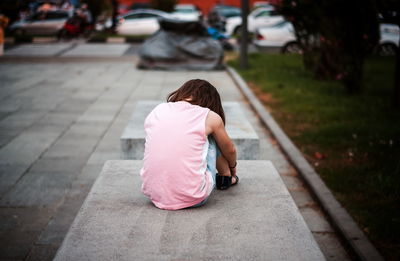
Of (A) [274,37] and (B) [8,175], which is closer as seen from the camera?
(B) [8,175]

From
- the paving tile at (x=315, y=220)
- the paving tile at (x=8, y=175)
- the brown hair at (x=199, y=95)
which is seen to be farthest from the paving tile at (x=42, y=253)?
the paving tile at (x=315, y=220)

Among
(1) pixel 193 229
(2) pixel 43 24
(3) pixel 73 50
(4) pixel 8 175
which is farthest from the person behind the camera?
(2) pixel 43 24

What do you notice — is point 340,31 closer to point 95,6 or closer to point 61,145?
point 61,145

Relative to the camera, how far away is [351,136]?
7.12m

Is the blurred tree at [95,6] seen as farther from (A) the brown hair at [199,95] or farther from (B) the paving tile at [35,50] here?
(A) the brown hair at [199,95]

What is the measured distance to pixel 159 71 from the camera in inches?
552

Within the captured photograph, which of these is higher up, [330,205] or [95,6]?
[330,205]

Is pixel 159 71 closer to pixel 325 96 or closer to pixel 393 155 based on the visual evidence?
pixel 325 96

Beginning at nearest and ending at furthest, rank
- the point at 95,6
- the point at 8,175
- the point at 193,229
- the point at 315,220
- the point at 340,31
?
the point at 193,229, the point at 315,220, the point at 8,175, the point at 340,31, the point at 95,6

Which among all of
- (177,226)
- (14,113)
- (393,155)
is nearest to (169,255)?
(177,226)

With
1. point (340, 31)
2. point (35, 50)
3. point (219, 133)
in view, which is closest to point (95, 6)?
point (35, 50)

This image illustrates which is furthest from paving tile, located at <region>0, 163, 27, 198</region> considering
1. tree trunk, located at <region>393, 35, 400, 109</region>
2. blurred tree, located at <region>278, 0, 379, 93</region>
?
blurred tree, located at <region>278, 0, 379, 93</region>

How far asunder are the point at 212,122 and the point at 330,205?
1.81 meters

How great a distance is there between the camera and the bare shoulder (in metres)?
3.59
